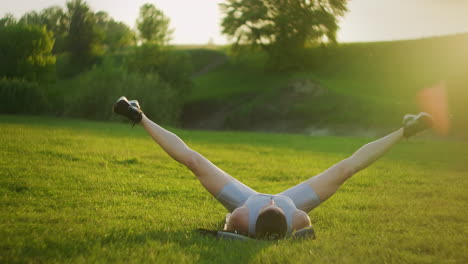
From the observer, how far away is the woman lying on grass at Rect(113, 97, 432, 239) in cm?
431

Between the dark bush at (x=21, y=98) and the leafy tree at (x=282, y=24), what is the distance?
2548 centimetres

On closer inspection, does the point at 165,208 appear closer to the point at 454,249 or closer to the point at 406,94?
the point at 454,249

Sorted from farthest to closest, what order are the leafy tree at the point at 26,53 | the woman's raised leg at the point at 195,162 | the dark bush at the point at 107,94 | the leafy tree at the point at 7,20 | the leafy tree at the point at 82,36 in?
the leafy tree at the point at 82,36 < the dark bush at the point at 107,94 < the leafy tree at the point at 26,53 < the leafy tree at the point at 7,20 < the woman's raised leg at the point at 195,162

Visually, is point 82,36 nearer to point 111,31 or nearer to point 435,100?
point 111,31

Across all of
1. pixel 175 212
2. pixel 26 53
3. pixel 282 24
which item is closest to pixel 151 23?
pixel 282 24

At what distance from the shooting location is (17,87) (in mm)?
26875

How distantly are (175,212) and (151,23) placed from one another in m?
70.7

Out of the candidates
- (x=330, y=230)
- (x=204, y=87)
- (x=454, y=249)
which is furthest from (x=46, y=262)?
(x=204, y=87)

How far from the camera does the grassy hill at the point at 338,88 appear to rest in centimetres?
3222

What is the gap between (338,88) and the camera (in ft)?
129

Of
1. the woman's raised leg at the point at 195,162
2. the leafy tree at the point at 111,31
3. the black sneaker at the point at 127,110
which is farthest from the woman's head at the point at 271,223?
the leafy tree at the point at 111,31

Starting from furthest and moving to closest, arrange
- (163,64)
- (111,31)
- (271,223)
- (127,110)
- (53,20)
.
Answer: (111,31) < (163,64) < (53,20) < (127,110) < (271,223)

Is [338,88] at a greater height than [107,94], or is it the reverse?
[338,88]

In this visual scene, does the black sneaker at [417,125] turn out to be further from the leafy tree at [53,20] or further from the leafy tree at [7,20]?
the leafy tree at [53,20]
